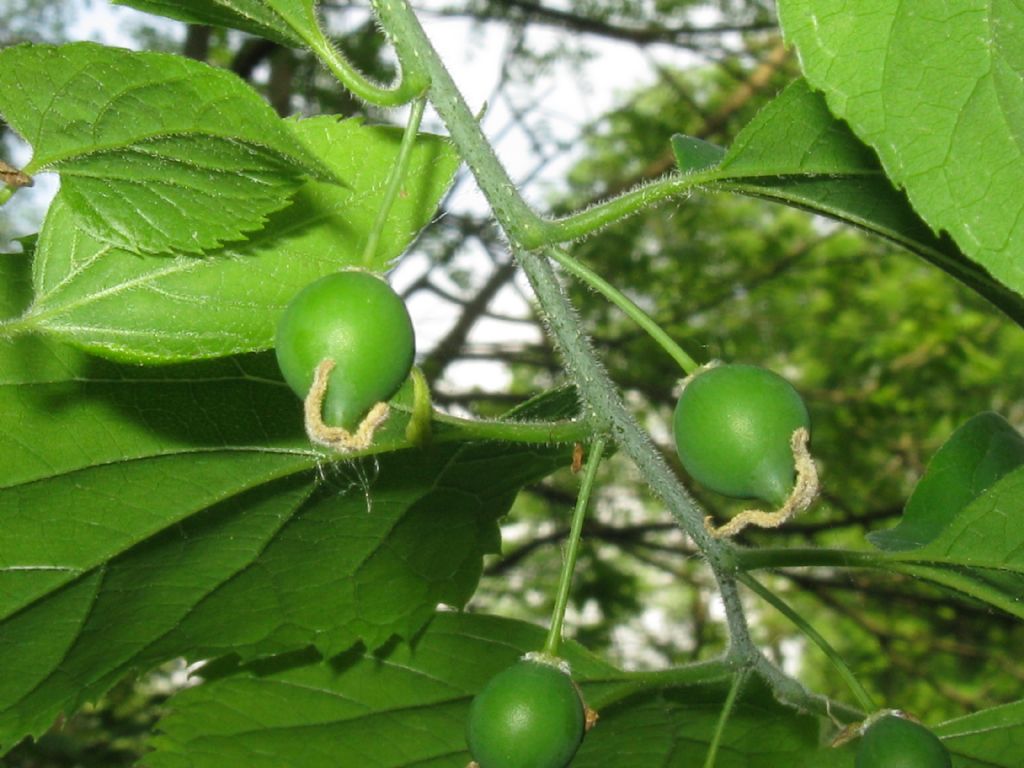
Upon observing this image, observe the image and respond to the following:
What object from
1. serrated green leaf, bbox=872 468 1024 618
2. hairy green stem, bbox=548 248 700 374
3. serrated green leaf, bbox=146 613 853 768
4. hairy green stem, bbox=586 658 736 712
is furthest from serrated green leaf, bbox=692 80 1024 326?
serrated green leaf, bbox=146 613 853 768

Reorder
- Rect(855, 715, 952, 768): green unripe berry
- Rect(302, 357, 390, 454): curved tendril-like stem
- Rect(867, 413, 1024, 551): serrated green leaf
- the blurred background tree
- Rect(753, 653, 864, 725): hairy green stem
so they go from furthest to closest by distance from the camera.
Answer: the blurred background tree < Rect(867, 413, 1024, 551): serrated green leaf < Rect(753, 653, 864, 725): hairy green stem < Rect(855, 715, 952, 768): green unripe berry < Rect(302, 357, 390, 454): curved tendril-like stem

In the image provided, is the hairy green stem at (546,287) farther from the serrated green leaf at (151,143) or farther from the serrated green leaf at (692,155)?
the serrated green leaf at (692,155)

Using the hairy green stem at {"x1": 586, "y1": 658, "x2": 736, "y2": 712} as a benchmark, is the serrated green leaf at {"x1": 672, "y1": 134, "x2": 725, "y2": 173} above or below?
above

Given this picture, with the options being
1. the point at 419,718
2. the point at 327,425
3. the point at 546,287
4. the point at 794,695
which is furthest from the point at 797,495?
the point at 419,718

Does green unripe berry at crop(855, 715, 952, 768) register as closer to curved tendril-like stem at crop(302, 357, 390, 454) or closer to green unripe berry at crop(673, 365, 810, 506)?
green unripe berry at crop(673, 365, 810, 506)

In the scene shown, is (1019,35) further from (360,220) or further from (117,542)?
(117,542)

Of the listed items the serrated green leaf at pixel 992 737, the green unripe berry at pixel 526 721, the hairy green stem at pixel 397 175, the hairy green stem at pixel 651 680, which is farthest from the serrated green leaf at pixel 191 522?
the serrated green leaf at pixel 992 737

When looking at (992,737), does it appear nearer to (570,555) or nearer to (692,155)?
(570,555)

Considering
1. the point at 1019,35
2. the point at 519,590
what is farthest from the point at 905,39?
the point at 519,590
